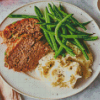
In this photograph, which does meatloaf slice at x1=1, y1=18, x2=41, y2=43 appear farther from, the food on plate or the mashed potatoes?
the mashed potatoes

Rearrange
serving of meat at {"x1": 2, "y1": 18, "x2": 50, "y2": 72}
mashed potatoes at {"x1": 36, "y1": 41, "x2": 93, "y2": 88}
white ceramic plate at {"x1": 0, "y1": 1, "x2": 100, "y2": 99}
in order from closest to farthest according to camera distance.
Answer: mashed potatoes at {"x1": 36, "y1": 41, "x2": 93, "y2": 88}, serving of meat at {"x1": 2, "y1": 18, "x2": 50, "y2": 72}, white ceramic plate at {"x1": 0, "y1": 1, "x2": 100, "y2": 99}

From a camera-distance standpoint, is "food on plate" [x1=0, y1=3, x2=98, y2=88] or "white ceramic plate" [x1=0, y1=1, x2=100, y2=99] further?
"white ceramic plate" [x1=0, y1=1, x2=100, y2=99]

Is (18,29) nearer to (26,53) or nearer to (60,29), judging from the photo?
(26,53)

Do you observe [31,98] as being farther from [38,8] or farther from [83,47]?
[38,8]

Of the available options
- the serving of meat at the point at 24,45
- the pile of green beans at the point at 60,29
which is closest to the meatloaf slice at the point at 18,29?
the serving of meat at the point at 24,45

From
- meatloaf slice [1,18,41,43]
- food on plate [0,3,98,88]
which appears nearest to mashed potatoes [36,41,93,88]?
food on plate [0,3,98,88]

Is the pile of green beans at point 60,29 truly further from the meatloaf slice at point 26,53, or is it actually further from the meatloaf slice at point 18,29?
the meatloaf slice at point 26,53

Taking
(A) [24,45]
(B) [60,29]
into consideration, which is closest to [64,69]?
(B) [60,29]

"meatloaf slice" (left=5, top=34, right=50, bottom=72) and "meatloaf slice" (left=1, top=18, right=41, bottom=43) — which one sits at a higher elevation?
"meatloaf slice" (left=1, top=18, right=41, bottom=43)
